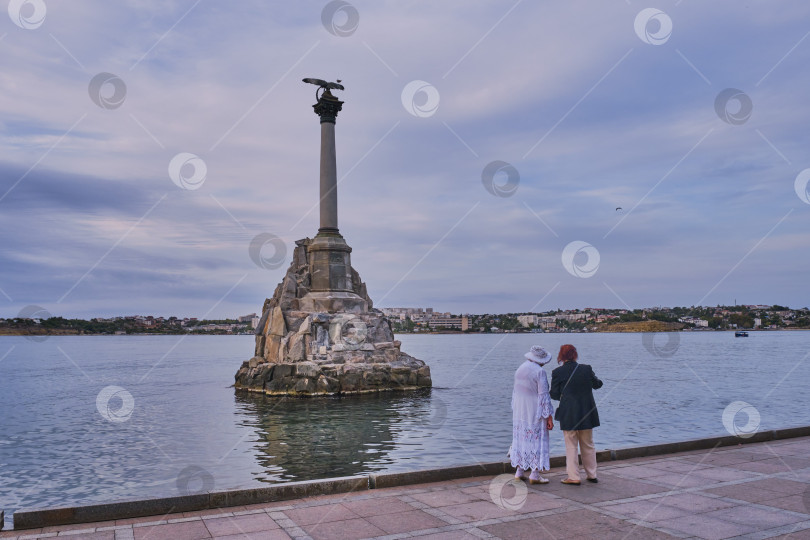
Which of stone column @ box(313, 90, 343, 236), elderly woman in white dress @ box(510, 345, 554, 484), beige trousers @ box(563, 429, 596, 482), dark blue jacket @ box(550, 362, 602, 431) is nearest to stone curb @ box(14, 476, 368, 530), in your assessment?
elderly woman in white dress @ box(510, 345, 554, 484)

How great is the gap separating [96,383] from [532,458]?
53.8 m

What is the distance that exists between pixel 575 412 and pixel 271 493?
4608 mm

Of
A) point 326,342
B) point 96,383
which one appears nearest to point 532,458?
point 326,342

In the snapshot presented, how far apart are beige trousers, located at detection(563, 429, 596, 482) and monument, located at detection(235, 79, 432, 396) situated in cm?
2769

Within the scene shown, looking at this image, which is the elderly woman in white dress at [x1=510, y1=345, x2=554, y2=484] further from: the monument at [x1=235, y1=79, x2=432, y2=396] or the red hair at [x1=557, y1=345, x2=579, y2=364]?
the monument at [x1=235, y1=79, x2=432, y2=396]

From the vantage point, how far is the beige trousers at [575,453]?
Result: 9740mm

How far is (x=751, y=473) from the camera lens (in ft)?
33.2

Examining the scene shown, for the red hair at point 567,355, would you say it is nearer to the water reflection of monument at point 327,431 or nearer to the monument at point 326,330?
the water reflection of monument at point 327,431

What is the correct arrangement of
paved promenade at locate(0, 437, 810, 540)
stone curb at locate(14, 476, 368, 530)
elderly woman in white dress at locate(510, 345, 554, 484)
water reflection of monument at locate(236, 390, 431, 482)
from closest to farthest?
paved promenade at locate(0, 437, 810, 540) < stone curb at locate(14, 476, 368, 530) < elderly woman in white dress at locate(510, 345, 554, 484) < water reflection of monument at locate(236, 390, 431, 482)

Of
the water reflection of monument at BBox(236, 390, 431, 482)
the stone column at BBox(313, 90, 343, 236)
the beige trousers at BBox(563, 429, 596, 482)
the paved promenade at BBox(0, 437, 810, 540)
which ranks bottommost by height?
the water reflection of monument at BBox(236, 390, 431, 482)

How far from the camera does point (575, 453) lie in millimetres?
9844

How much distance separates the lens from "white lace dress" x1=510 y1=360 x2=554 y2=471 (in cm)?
996

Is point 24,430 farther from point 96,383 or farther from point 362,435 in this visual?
point 96,383

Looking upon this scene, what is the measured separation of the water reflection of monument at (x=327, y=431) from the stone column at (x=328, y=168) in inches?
462
